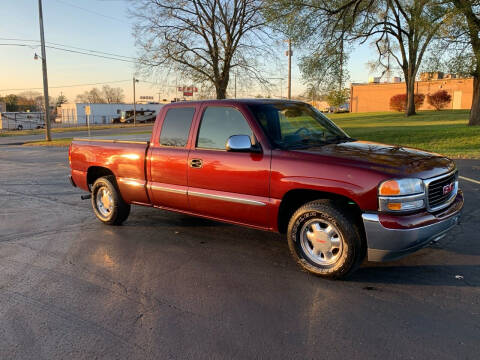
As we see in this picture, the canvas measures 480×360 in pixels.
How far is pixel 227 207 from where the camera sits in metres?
4.74

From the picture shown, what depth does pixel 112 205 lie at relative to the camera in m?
6.16

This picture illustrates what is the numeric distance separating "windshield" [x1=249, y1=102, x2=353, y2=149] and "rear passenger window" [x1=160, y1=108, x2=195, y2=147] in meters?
0.96

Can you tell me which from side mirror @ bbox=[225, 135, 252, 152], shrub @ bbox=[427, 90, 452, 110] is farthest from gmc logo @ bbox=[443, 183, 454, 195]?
shrub @ bbox=[427, 90, 452, 110]

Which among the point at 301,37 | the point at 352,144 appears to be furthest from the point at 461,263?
the point at 301,37

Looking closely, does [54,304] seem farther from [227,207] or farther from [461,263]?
[461,263]

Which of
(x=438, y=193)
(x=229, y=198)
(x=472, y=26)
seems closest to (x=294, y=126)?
(x=229, y=198)

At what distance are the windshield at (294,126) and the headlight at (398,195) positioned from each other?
3.79 ft

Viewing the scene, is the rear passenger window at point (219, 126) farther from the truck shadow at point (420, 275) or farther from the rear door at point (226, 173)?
the truck shadow at point (420, 275)

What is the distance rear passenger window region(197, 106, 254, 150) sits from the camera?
4723mm

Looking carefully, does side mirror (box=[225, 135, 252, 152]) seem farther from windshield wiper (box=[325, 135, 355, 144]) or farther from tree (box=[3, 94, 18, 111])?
tree (box=[3, 94, 18, 111])

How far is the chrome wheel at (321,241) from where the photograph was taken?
161 inches

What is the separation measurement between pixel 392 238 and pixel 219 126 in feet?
7.73

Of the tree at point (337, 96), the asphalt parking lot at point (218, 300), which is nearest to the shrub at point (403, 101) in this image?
the tree at point (337, 96)

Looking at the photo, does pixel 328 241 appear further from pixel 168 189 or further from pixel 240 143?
pixel 168 189
